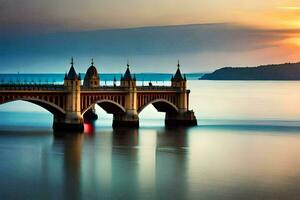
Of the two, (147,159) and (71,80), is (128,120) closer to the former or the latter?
(71,80)

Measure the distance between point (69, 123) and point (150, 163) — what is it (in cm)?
1968

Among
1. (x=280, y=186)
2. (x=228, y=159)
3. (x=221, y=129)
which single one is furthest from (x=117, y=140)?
(x=280, y=186)

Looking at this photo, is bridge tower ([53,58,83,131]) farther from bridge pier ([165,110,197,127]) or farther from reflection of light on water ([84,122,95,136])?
bridge pier ([165,110,197,127])

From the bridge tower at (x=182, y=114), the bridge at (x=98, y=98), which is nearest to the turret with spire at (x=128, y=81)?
the bridge at (x=98, y=98)

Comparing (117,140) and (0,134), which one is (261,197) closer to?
(117,140)

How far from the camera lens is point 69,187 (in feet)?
143

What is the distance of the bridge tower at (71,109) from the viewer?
235 ft

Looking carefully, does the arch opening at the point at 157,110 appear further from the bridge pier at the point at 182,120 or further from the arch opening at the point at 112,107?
the arch opening at the point at 112,107

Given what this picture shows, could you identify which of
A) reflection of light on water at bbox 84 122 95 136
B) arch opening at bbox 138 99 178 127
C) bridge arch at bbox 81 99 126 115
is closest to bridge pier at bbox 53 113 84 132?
reflection of light on water at bbox 84 122 95 136

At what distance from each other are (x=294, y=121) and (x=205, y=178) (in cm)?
5755

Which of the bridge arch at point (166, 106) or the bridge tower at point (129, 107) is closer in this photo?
the bridge tower at point (129, 107)

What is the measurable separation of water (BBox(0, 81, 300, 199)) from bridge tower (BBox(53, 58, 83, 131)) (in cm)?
150

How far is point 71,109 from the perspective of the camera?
7138 centimetres

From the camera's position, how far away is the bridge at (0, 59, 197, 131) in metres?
68.4
